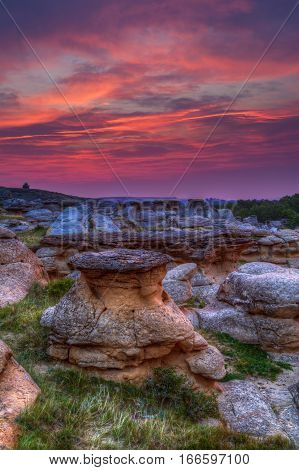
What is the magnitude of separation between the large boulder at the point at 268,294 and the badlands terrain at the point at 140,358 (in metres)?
0.03

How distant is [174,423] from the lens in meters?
7.50

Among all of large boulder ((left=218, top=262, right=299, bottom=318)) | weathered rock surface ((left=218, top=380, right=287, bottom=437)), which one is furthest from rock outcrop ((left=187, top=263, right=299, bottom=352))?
weathered rock surface ((left=218, top=380, right=287, bottom=437))

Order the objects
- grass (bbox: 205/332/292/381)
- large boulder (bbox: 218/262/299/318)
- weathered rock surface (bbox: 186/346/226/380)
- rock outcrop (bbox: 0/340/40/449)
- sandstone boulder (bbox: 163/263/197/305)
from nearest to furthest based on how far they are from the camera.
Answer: rock outcrop (bbox: 0/340/40/449)
weathered rock surface (bbox: 186/346/226/380)
grass (bbox: 205/332/292/381)
large boulder (bbox: 218/262/299/318)
sandstone boulder (bbox: 163/263/197/305)

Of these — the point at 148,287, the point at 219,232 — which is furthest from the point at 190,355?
the point at 219,232

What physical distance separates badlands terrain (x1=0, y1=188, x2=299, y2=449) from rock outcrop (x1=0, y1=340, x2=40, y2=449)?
2cm

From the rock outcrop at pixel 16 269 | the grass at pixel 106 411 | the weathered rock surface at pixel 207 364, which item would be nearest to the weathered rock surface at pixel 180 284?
the rock outcrop at pixel 16 269

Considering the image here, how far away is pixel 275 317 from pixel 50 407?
27.8 ft

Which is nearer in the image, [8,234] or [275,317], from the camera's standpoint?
[275,317]

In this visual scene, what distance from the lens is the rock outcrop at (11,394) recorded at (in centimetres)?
582

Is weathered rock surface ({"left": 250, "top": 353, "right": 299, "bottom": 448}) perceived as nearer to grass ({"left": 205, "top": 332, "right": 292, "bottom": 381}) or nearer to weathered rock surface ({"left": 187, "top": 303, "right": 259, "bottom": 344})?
grass ({"left": 205, "top": 332, "right": 292, "bottom": 381})

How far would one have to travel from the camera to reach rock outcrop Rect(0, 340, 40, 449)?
5.82 m

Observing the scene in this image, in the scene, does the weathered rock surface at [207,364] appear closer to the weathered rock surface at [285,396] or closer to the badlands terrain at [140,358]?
the badlands terrain at [140,358]

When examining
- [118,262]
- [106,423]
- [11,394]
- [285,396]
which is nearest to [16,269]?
[118,262]

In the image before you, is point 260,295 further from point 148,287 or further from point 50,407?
point 50,407
